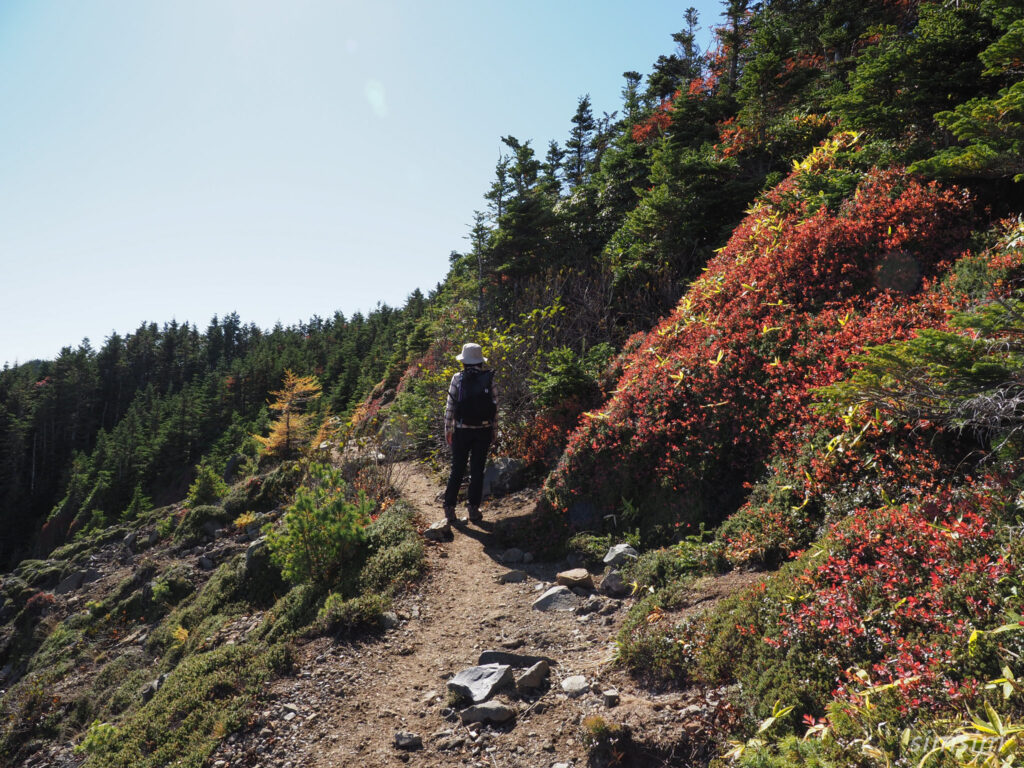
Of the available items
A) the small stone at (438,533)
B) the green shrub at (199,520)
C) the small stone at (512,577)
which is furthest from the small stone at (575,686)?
the green shrub at (199,520)

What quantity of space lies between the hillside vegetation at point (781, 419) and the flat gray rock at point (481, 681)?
1043 mm

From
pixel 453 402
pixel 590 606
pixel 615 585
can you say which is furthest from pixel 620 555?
pixel 453 402

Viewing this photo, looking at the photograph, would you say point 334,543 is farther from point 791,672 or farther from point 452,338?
point 452,338

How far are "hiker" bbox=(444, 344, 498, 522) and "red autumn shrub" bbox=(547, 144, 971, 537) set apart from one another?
1243 mm

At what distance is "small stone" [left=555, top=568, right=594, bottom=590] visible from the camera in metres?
5.96

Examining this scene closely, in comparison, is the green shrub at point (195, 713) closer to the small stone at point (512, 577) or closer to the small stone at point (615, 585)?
the small stone at point (512, 577)

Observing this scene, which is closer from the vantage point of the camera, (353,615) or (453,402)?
(353,615)

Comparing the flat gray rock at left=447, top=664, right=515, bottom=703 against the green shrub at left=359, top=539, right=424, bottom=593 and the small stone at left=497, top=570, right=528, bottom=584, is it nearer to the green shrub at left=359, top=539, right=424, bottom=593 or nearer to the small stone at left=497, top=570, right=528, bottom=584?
the small stone at left=497, top=570, right=528, bottom=584

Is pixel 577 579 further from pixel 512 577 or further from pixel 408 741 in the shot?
pixel 408 741

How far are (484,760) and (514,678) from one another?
0.78 metres

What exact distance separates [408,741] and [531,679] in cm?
106

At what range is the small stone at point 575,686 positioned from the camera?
410 centimetres

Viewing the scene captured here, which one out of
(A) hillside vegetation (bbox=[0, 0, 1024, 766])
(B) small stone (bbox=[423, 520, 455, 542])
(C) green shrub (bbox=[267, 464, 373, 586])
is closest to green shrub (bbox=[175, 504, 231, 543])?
(A) hillside vegetation (bbox=[0, 0, 1024, 766])

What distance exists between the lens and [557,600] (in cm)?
575
